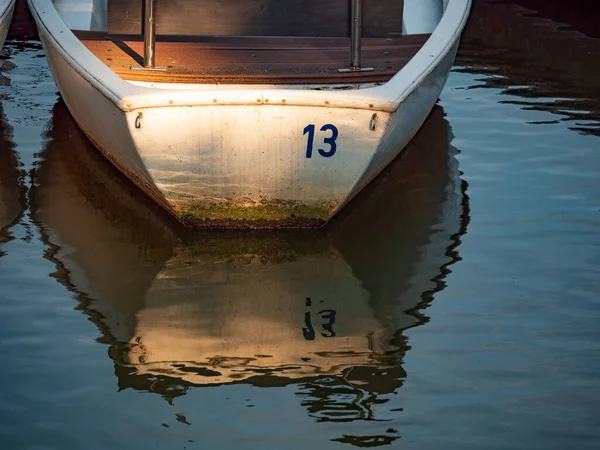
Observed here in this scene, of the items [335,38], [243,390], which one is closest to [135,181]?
[335,38]

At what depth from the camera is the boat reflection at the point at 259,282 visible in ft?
16.2

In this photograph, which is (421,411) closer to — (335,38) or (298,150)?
(298,150)

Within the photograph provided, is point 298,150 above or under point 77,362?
above

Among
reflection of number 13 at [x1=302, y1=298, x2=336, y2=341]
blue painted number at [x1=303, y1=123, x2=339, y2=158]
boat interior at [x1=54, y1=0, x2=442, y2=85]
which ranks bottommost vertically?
reflection of number 13 at [x1=302, y1=298, x2=336, y2=341]

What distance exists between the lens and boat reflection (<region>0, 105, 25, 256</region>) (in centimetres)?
664

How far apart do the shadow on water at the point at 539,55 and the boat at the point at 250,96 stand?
5.22 ft

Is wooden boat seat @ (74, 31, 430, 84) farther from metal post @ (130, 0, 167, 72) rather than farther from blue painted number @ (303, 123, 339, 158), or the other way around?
blue painted number @ (303, 123, 339, 158)

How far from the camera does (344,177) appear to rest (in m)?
6.18

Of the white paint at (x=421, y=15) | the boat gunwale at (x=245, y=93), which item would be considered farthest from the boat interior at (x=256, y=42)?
the white paint at (x=421, y=15)

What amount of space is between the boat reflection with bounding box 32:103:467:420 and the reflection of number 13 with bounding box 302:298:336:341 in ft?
0.04

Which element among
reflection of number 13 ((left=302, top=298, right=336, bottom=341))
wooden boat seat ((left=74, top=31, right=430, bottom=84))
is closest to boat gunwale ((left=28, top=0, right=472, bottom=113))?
wooden boat seat ((left=74, top=31, right=430, bottom=84))

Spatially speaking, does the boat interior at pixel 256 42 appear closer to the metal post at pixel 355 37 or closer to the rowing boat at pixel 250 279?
the metal post at pixel 355 37

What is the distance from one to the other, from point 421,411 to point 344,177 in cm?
193

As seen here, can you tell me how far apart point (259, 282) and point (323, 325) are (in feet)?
2.01
